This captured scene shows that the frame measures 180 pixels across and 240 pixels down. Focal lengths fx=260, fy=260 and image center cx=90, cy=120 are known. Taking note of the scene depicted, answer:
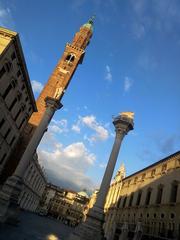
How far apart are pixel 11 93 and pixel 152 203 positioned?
2160cm

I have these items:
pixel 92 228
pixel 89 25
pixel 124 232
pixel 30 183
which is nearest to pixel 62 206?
pixel 30 183

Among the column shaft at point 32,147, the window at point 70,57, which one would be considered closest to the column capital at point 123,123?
the column shaft at point 32,147

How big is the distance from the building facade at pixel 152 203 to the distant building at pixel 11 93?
1843 centimetres

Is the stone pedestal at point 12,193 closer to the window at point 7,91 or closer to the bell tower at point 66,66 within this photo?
the window at point 7,91

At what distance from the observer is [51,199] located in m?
124

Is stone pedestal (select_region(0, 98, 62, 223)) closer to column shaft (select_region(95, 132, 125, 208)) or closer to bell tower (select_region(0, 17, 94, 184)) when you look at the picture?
column shaft (select_region(95, 132, 125, 208))

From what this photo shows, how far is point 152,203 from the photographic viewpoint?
32.1 m

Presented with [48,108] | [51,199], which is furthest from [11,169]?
[51,199]

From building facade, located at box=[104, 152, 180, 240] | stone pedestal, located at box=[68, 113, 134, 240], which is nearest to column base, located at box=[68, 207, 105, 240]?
stone pedestal, located at box=[68, 113, 134, 240]

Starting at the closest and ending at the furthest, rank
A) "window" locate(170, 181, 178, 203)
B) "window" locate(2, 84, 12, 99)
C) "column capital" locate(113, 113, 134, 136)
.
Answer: "column capital" locate(113, 113, 134, 136), "window" locate(170, 181, 178, 203), "window" locate(2, 84, 12, 99)

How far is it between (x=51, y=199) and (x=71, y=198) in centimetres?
A: 1066

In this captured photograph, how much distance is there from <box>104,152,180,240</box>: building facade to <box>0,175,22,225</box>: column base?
12.2 m

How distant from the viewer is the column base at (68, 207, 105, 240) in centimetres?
1952

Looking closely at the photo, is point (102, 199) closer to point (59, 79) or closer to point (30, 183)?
point (59, 79)
